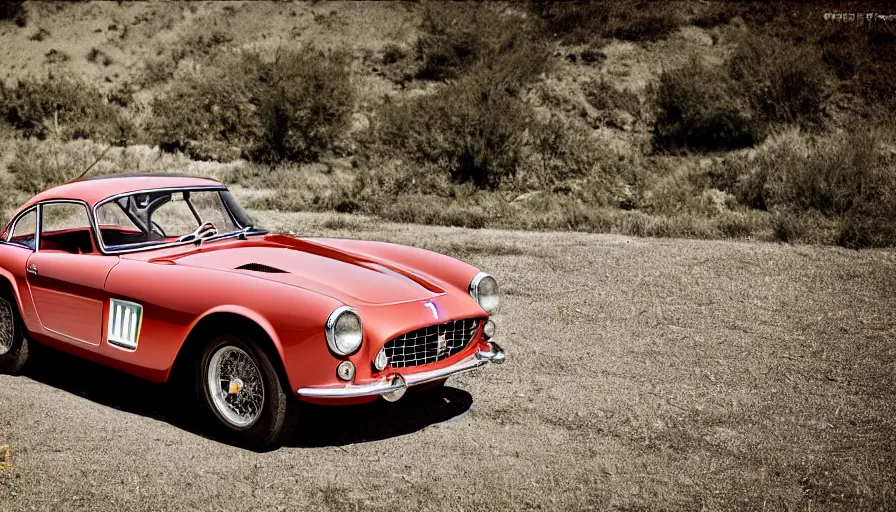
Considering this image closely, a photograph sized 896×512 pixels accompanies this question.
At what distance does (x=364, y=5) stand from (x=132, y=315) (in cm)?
2764

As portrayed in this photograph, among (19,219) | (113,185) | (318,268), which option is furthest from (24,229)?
(318,268)

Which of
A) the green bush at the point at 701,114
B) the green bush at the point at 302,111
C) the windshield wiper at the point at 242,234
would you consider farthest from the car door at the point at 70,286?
the green bush at the point at 701,114

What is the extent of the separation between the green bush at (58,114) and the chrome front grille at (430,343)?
59.5 ft

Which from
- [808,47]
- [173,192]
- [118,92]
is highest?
[808,47]

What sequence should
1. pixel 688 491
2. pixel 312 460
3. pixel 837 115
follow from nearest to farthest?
pixel 688 491 < pixel 312 460 < pixel 837 115

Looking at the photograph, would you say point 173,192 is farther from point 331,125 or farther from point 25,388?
point 331,125

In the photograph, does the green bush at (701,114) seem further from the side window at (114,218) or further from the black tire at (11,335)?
the black tire at (11,335)

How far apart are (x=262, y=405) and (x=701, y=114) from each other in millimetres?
16177

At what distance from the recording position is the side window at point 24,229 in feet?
18.1

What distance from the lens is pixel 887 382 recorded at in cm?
539

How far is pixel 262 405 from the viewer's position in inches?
159

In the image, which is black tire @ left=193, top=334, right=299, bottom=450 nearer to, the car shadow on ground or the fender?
the fender

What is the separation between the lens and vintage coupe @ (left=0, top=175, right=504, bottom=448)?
3932 millimetres

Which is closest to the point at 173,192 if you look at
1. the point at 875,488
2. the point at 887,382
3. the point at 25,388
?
the point at 25,388
